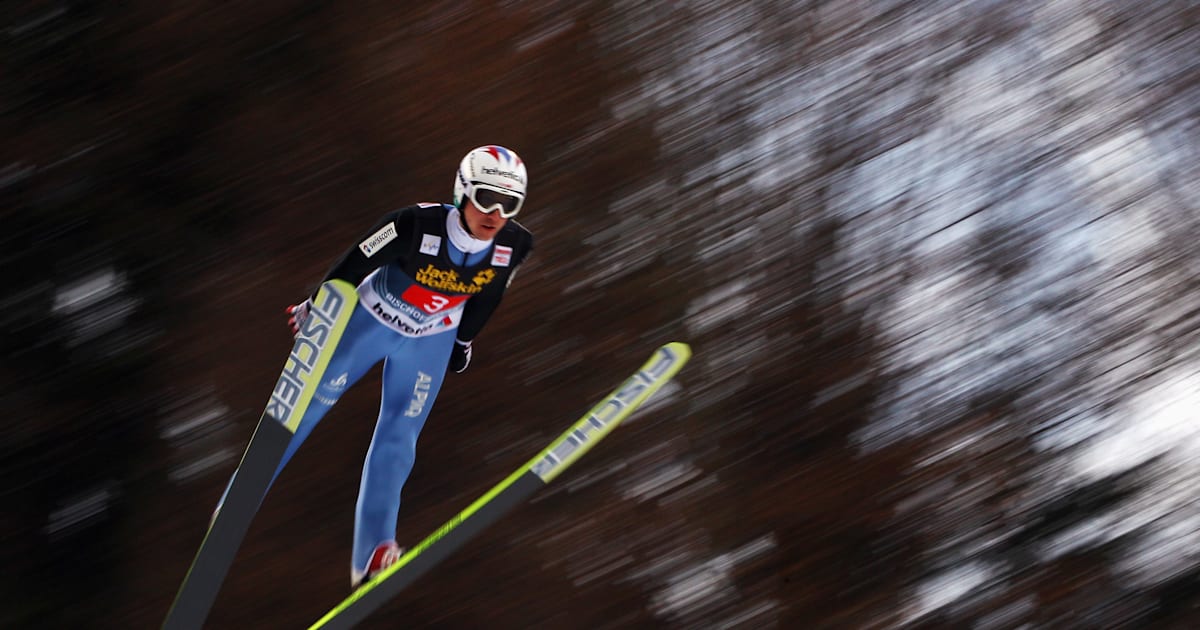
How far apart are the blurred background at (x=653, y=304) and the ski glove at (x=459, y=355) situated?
0.96 meters

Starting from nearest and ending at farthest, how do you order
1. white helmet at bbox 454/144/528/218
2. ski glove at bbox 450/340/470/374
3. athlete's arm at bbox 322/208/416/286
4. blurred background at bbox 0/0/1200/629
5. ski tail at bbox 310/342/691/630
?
white helmet at bbox 454/144/528/218, athlete's arm at bbox 322/208/416/286, ski tail at bbox 310/342/691/630, ski glove at bbox 450/340/470/374, blurred background at bbox 0/0/1200/629

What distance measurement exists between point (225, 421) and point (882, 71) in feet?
9.95

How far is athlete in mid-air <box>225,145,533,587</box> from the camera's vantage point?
8.41 ft

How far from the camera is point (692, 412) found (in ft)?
13.4

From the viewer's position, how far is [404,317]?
2.81 meters

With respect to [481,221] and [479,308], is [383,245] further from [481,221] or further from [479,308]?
[479,308]

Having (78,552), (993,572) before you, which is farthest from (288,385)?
(993,572)

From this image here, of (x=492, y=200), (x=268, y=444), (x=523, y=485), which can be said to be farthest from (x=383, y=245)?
(x=523, y=485)

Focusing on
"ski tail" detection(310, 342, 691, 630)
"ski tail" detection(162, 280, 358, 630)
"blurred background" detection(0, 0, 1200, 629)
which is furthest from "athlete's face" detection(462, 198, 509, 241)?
"blurred background" detection(0, 0, 1200, 629)

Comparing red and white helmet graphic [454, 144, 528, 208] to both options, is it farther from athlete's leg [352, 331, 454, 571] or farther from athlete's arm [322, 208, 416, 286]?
athlete's leg [352, 331, 454, 571]

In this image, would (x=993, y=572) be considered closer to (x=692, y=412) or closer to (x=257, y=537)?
(x=692, y=412)

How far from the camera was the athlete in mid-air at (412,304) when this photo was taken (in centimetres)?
256

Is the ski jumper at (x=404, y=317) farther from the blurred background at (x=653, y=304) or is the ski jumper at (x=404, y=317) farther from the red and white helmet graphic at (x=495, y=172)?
the blurred background at (x=653, y=304)

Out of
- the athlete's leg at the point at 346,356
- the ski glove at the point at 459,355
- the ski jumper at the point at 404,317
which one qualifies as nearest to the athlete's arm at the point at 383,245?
the ski jumper at the point at 404,317
